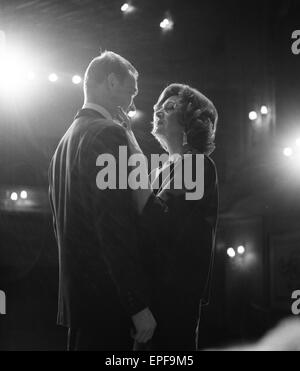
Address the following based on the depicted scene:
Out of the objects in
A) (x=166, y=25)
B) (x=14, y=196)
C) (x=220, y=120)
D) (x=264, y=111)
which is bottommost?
(x=14, y=196)

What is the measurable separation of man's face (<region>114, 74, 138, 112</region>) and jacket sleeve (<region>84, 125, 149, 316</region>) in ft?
0.67

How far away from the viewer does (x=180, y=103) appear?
190cm

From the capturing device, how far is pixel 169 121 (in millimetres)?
1935

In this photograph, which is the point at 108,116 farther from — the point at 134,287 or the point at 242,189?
the point at 242,189

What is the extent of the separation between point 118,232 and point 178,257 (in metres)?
0.42

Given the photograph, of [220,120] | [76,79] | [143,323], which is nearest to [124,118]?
[143,323]

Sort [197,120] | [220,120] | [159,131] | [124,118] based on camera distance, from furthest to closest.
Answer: [220,120]
[159,131]
[197,120]
[124,118]

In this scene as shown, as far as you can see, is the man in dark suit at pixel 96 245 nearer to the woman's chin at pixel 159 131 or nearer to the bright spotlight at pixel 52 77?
the woman's chin at pixel 159 131

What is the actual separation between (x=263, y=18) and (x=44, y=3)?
1.33 meters

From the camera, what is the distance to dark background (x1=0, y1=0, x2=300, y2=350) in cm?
281

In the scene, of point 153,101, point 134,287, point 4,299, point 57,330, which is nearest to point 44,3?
point 153,101

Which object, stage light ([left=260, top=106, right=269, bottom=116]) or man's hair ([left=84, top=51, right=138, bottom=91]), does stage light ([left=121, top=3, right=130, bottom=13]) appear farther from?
man's hair ([left=84, top=51, right=138, bottom=91])

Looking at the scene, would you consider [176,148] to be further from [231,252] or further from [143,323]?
[231,252]

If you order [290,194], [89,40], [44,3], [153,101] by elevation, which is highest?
[44,3]
